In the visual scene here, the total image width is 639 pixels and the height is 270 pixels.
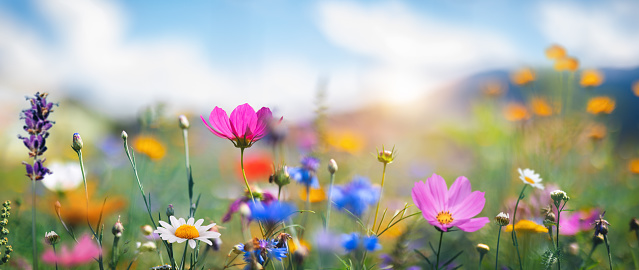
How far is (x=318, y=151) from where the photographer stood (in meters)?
1.13

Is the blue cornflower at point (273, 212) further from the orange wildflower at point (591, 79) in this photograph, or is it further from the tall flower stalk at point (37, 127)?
the orange wildflower at point (591, 79)

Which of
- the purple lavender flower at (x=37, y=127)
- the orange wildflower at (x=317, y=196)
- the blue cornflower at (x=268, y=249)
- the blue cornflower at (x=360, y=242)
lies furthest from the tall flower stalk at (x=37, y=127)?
the orange wildflower at (x=317, y=196)

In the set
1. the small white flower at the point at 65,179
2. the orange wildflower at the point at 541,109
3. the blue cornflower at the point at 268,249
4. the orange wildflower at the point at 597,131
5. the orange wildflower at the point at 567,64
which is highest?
the orange wildflower at the point at 567,64

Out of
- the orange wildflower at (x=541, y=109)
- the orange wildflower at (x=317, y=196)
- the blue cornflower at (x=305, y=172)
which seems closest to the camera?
the blue cornflower at (x=305, y=172)

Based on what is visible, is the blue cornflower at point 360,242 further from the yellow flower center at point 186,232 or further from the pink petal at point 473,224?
the yellow flower center at point 186,232

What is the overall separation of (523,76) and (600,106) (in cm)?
39

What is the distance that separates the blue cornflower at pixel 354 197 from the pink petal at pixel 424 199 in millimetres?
281

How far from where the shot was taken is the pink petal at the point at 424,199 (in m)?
0.58

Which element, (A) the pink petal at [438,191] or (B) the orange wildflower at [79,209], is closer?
(A) the pink petal at [438,191]

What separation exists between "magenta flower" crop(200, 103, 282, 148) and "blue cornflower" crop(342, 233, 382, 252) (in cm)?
21

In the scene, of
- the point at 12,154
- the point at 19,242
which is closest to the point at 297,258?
the point at 19,242

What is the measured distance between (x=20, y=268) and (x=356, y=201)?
25.5 inches

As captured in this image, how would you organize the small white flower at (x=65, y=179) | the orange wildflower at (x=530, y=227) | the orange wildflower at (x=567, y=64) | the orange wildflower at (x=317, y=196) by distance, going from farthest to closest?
the orange wildflower at (x=567, y=64) → the small white flower at (x=65, y=179) → the orange wildflower at (x=317, y=196) → the orange wildflower at (x=530, y=227)

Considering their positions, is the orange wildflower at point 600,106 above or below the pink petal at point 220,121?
above
